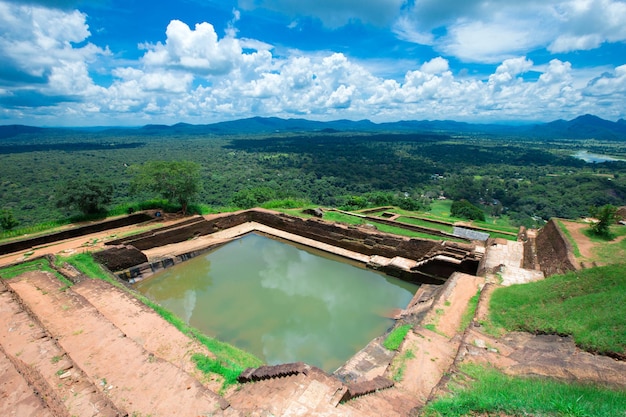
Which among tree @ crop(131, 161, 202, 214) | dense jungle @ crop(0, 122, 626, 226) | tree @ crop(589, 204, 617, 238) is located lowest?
dense jungle @ crop(0, 122, 626, 226)

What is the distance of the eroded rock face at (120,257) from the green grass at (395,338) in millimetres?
10538

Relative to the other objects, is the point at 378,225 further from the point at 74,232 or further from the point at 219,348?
the point at 74,232

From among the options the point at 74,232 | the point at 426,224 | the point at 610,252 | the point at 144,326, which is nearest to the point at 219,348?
the point at 144,326

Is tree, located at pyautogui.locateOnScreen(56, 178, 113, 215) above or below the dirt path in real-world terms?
above

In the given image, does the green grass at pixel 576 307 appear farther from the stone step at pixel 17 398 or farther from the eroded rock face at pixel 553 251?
the stone step at pixel 17 398

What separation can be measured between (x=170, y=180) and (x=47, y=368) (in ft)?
39.2

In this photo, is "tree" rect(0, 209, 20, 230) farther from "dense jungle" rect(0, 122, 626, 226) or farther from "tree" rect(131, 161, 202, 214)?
"tree" rect(131, 161, 202, 214)

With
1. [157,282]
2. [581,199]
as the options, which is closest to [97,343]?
[157,282]

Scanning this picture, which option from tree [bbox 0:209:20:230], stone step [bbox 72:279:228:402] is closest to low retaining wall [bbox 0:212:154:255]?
tree [bbox 0:209:20:230]

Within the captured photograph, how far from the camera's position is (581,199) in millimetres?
43781

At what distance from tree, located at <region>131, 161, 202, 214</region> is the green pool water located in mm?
4091

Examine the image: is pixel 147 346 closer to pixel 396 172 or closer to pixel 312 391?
pixel 312 391

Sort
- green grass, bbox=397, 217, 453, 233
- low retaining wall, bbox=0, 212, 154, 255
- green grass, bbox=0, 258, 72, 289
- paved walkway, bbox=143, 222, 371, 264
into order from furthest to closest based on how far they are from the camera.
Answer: green grass, bbox=397, 217, 453, 233 < paved walkway, bbox=143, 222, 371, 264 < low retaining wall, bbox=0, 212, 154, 255 < green grass, bbox=0, 258, 72, 289

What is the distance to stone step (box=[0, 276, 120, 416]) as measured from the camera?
172 inches
